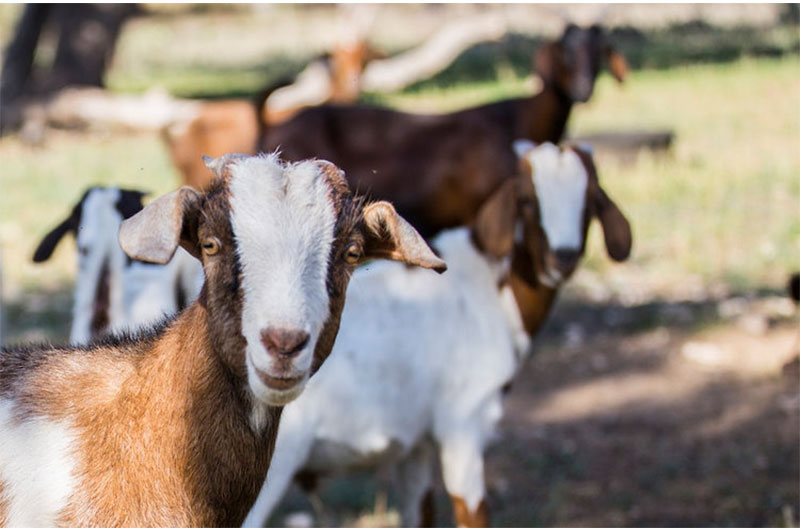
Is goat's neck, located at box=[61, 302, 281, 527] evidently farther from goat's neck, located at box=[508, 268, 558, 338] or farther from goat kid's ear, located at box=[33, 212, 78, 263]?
goat's neck, located at box=[508, 268, 558, 338]

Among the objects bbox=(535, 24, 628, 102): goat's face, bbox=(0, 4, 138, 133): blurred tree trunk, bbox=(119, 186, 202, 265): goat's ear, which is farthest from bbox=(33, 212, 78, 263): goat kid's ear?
bbox=(0, 4, 138, 133): blurred tree trunk

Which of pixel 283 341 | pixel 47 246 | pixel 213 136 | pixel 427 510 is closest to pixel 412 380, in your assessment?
pixel 427 510

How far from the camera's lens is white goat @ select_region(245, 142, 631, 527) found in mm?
4023

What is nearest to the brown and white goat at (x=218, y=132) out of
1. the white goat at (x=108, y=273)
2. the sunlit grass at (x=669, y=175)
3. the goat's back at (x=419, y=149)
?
the goat's back at (x=419, y=149)

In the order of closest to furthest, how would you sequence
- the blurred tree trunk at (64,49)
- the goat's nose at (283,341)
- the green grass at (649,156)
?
the goat's nose at (283,341) < the green grass at (649,156) < the blurred tree trunk at (64,49)

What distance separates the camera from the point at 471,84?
17.4 meters

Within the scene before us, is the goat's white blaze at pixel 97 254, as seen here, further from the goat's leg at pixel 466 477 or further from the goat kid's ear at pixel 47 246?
the goat's leg at pixel 466 477

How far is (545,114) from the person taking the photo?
811 cm

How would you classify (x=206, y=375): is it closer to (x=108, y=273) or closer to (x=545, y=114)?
(x=108, y=273)

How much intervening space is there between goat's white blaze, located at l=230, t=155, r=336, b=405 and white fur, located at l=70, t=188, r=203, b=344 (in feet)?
5.67

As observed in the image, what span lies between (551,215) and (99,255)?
1.77 m

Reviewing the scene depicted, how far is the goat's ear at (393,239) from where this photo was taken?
2.54m

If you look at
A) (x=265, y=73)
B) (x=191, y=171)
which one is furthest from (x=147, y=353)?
(x=265, y=73)

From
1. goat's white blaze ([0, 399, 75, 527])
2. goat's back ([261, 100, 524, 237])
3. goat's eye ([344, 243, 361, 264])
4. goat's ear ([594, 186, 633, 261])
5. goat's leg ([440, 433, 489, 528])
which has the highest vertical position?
goat's eye ([344, 243, 361, 264])
